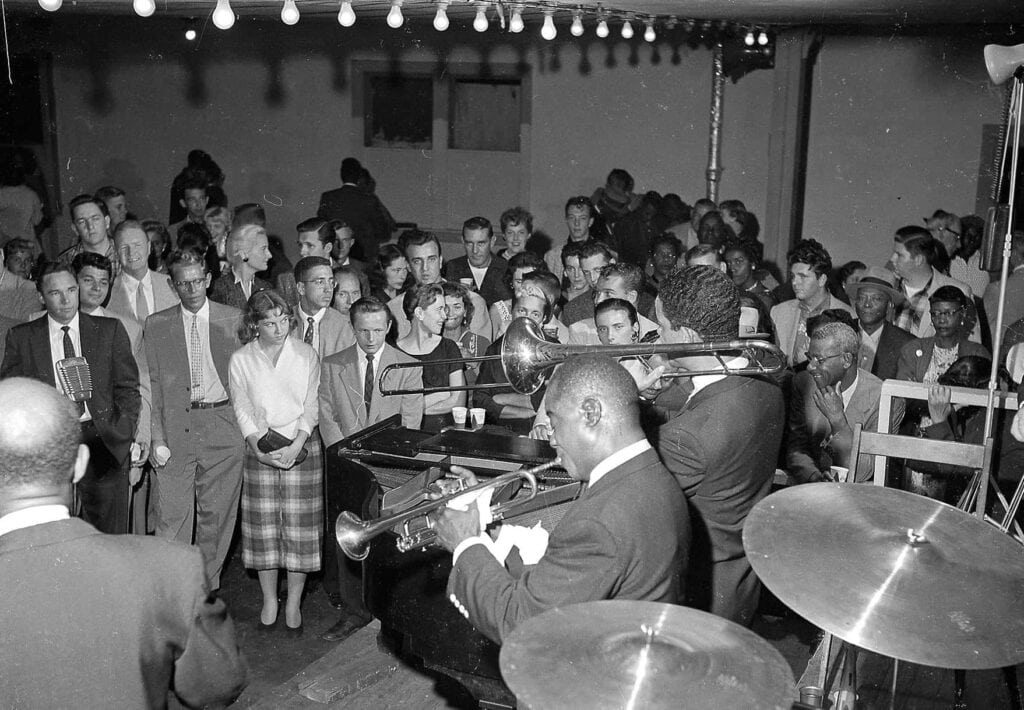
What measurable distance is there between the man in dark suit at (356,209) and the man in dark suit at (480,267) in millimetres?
1993

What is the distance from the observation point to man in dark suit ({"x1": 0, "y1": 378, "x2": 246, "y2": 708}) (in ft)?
7.49

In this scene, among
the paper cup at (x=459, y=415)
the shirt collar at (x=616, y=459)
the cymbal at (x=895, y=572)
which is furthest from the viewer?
the paper cup at (x=459, y=415)

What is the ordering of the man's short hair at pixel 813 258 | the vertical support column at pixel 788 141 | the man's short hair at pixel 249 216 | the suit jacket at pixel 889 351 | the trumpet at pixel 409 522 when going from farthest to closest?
the vertical support column at pixel 788 141 < the man's short hair at pixel 249 216 < the man's short hair at pixel 813 258 < the suit jacket at pixel 889 351 < the trumpet at pixel 409 522

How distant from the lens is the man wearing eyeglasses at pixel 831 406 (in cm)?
536

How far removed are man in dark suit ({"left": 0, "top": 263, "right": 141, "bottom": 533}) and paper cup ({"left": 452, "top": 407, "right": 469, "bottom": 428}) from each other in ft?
5.82

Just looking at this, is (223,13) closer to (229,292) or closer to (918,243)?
(229,292)

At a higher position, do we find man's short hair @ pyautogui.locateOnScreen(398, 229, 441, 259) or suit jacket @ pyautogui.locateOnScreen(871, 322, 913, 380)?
man's short hair @ pyautogui.locateOnScreen(398, 229, 441, 259)

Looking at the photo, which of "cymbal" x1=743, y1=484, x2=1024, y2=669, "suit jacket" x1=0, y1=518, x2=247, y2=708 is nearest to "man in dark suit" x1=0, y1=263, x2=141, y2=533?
"suit jacket" x1=0, y1=518, x2=247, y2=708

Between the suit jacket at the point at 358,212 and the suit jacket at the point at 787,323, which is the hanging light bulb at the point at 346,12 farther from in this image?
the suit jacket at the point at 787,323

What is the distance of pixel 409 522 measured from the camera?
346 cm

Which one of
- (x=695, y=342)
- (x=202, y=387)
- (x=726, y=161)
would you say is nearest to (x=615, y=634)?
(x=695, y=342)

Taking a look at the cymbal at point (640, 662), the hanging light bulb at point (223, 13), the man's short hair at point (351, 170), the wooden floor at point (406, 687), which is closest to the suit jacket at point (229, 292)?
the hanging light bulb at point (223, 13)

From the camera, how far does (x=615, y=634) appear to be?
231 centimetres

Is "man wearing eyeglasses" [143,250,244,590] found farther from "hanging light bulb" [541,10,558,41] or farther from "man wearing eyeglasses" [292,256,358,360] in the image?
"hanging light bulb" [541,10,558,41]
